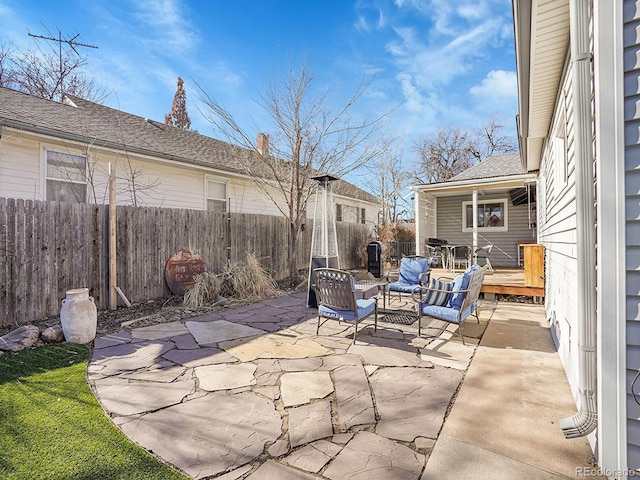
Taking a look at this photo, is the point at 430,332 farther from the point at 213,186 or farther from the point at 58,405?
the point at 213,186

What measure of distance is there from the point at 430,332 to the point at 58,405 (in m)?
4.12

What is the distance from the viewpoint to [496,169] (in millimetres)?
10430

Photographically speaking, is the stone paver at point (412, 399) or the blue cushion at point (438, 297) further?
the blue cushion at point (438, 297)

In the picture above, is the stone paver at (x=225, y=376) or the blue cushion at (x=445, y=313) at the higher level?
the blue cushion at (x=445, y=313)

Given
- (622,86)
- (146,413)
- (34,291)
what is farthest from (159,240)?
(622,86)

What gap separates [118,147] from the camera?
7.24m

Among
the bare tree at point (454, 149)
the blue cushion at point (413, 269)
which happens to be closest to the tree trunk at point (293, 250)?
the blue cushion at point (413, 269)

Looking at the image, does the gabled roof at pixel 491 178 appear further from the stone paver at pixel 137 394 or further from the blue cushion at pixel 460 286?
the stone paver at pixel 137 394

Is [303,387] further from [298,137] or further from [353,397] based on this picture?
[298,137]

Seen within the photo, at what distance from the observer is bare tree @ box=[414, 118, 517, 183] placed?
25391 millimetres

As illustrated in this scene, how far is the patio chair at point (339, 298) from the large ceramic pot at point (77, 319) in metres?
2.95

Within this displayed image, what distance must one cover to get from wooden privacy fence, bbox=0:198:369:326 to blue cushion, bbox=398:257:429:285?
401 cm

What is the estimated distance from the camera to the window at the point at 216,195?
9.68 meters

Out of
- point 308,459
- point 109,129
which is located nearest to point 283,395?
point 308,459
